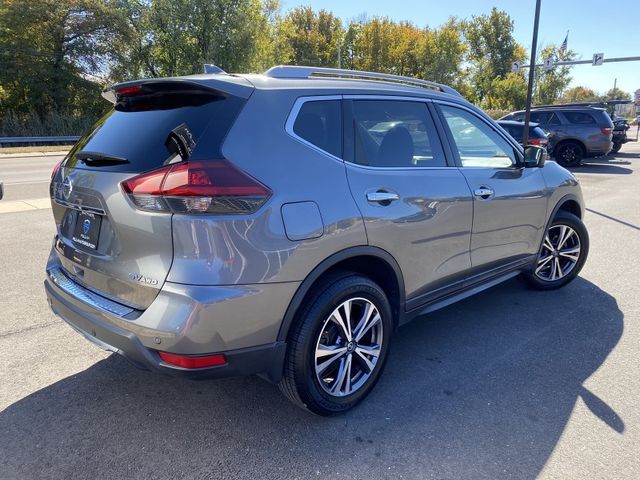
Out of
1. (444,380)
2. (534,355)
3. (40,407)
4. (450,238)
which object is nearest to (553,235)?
(534,355)

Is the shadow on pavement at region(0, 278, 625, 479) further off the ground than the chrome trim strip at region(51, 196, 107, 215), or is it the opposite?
the chrome trim strip at region(51, 196, 107, 215)

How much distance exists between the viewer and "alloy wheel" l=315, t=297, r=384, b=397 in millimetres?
2641

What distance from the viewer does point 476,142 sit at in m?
3.78

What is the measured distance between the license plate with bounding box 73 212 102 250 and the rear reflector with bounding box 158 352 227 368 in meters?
0.74

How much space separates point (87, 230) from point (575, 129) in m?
17.3

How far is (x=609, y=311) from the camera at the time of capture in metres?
4.27

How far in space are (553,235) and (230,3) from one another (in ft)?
110

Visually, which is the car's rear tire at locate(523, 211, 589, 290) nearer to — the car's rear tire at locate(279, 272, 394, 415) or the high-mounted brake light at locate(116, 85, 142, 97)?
the car's rear tire at locate(279, 272, 394, 415)

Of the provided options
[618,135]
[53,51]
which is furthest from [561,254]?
[53,51]

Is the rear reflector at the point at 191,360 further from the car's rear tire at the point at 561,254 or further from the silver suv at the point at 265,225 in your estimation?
the car's rear tire at the point at 561,254

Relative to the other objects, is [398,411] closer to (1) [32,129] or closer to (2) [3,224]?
(2) [3,224]

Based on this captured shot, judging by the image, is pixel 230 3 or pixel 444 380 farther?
pixel 230 3

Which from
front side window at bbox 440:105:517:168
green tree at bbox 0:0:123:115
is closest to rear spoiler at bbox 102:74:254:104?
front side window at bbox 440:105:517:168

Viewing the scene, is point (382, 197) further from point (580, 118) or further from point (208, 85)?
point (580, 118)
